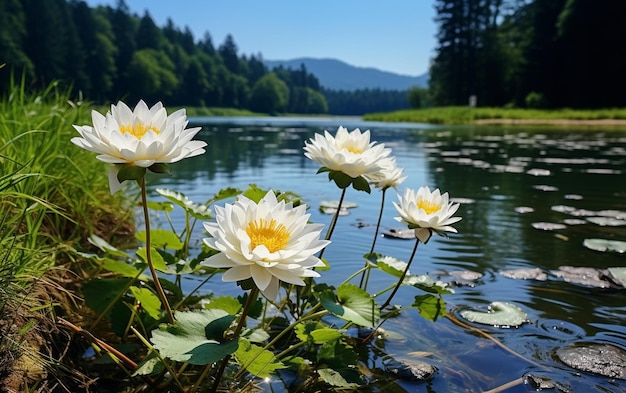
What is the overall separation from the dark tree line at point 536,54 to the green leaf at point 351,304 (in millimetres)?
31975

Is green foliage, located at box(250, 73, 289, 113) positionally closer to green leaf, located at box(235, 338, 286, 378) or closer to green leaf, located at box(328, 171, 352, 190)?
green leaf, located at box(328, 171, 352, 190)

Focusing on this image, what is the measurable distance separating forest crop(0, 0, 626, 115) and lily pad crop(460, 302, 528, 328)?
2834mm

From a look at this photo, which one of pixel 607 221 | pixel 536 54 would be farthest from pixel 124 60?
pixel 607 221

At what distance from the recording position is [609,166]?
24.7ft

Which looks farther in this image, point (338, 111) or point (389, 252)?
point (338, 111)

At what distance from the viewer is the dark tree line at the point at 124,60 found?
45091mm

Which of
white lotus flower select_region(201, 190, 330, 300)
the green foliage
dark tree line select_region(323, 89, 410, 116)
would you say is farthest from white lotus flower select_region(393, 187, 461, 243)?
dark tree line select_region(323, 89, 410, 116)

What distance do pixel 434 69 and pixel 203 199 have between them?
4679 cm

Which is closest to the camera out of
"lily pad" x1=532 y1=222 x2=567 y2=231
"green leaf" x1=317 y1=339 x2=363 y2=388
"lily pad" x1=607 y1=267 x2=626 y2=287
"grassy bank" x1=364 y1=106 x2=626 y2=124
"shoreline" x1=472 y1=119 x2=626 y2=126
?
"green leaf" x1=317 y1=339 x2=363 y2=388

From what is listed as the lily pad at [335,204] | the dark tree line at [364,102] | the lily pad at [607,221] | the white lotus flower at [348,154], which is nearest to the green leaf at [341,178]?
the white lotus flower at [348,154]

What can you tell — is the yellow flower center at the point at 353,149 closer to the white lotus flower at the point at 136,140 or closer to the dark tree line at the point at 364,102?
the white lotus flower at the point at 136,140

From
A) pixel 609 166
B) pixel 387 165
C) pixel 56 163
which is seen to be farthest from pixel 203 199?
pixel 609 166

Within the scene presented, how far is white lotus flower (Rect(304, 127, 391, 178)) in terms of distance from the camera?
164cm

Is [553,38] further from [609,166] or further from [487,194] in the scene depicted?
[487,194]
